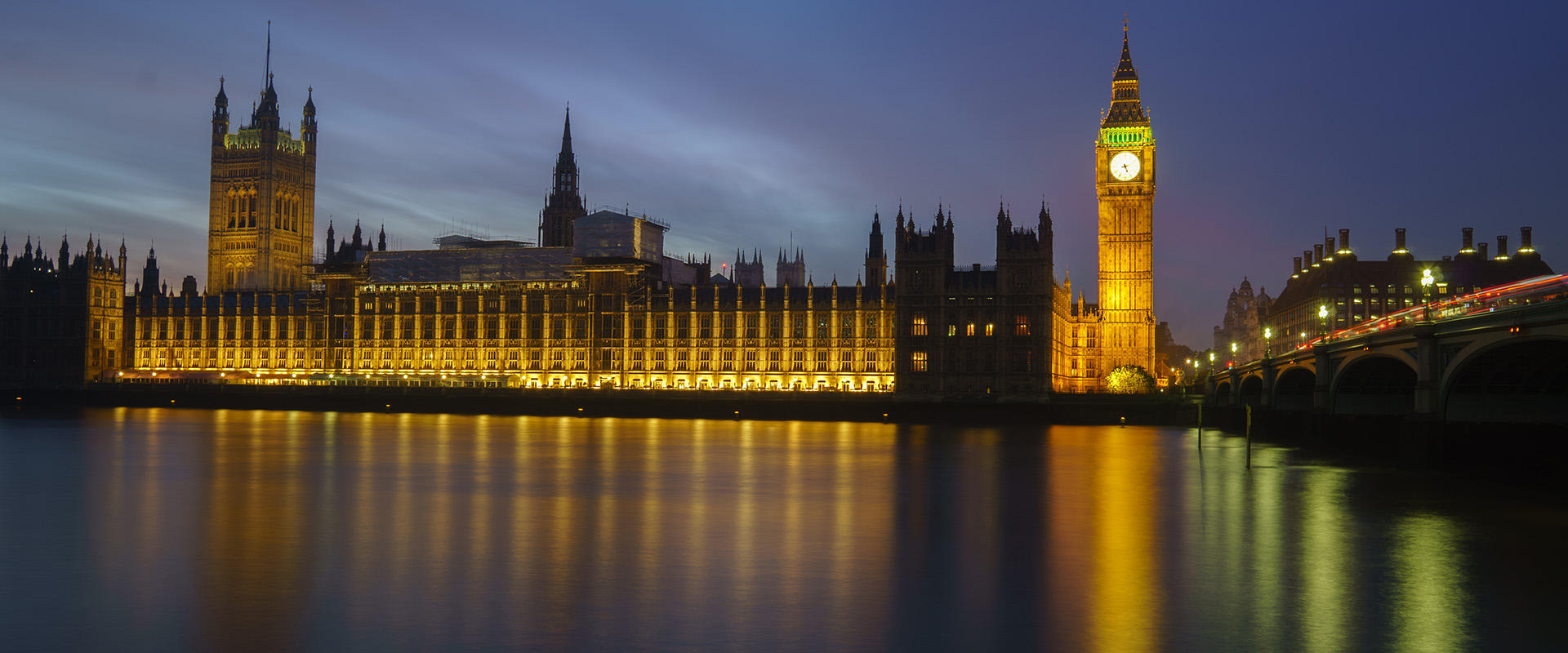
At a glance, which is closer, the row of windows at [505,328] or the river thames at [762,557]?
the river thames at [762,557]

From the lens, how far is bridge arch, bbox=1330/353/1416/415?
60.8m

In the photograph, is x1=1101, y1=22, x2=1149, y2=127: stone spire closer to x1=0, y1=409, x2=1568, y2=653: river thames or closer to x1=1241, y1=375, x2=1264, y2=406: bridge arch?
x1=1241, y1=375, x2=1264, y2=406: bridge arch

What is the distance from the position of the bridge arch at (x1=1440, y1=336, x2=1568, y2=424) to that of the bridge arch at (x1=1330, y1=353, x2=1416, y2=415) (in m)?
7.64

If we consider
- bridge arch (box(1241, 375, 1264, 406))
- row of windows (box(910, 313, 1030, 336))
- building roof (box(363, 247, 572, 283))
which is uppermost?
building roof (box(363, 247, 572, 283))

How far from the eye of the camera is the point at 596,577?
2188cm

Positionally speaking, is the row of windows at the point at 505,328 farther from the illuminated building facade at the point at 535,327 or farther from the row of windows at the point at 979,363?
the row of windows at the point at 979,363

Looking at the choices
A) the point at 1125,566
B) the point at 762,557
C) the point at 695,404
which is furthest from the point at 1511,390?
the point at 695,404

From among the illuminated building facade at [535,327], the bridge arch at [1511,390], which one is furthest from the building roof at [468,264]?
the bridge arch at [1511,390]

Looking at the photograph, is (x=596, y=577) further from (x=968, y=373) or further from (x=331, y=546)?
(x=968, y=373)

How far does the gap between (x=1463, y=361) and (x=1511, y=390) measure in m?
9.68

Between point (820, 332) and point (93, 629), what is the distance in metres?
104

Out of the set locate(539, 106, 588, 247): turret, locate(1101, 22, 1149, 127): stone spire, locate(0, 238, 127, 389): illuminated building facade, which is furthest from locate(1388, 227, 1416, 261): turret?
locate(0, 238, 127, 389): illuminated building facade

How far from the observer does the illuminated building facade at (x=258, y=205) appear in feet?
605

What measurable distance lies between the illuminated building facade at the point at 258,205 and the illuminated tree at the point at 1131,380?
126339mm
